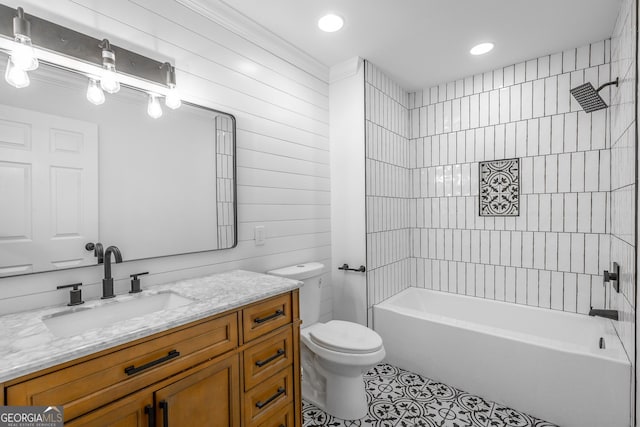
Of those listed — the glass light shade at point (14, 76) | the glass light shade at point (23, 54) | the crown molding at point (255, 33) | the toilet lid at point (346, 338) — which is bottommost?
the toilet lid at point (346, 338)

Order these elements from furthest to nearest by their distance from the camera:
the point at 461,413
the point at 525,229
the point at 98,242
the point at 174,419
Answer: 1. the point at 525,229
2. the point at 461,413
3. the point at 98,242
4. the point at 174,419

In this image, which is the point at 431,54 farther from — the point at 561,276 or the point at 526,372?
the point at 526,372

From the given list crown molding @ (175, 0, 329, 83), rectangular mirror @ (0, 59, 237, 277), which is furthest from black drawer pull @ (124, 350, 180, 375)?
crown molding @ (175, 0, 329, 83)

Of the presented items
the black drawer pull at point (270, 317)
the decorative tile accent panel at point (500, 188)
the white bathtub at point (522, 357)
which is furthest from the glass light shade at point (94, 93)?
the decorative tile accent panel at point (500, 188)

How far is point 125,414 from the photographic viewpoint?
968mm

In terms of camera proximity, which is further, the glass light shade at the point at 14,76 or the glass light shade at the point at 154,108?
the glass light shade at the point at 154,108

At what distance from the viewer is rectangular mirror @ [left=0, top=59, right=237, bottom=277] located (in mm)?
1187

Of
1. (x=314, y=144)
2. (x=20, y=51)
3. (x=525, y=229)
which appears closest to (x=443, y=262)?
(x=525, y=229)

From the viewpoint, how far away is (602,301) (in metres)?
2.33

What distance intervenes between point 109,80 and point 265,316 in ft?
4.22

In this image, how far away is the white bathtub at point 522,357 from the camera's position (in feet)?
5.76

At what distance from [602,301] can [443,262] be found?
3.92ft

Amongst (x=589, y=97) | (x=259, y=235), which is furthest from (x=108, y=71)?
(x=589, y=97)

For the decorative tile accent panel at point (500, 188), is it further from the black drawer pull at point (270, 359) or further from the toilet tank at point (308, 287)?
the black drawer pull at point (270, 359)
